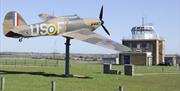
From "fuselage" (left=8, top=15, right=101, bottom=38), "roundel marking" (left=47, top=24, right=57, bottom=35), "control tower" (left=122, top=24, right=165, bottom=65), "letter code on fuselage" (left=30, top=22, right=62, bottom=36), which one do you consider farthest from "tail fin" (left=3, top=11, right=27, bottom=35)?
"control tower" (left=122, top=24, right=165, bottom=65)

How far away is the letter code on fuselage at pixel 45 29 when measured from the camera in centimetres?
4259

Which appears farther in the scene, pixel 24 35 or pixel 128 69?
pixel 128 69

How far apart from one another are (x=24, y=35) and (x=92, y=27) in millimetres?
8030

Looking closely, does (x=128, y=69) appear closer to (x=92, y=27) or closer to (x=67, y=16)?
(x=92, y=27)

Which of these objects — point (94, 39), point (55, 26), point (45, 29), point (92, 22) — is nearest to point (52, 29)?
point (55, 26)

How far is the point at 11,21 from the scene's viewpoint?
43.0m

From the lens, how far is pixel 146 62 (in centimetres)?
9744

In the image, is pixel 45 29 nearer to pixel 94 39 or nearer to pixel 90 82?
pixel 94 39

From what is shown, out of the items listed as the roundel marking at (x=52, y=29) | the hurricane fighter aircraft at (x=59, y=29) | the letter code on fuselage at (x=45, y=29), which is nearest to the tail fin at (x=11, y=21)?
the hurricane fighter aircraft at (x=59, y=29)

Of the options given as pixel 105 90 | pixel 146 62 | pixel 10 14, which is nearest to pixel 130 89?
pixel 105 90

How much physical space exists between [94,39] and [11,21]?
843cm

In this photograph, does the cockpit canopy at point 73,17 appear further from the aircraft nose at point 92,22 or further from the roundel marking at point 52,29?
the roundel marking at point 52,29

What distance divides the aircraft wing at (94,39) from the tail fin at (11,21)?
15.4 ft

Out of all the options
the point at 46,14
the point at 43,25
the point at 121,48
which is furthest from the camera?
the point at 46,14
